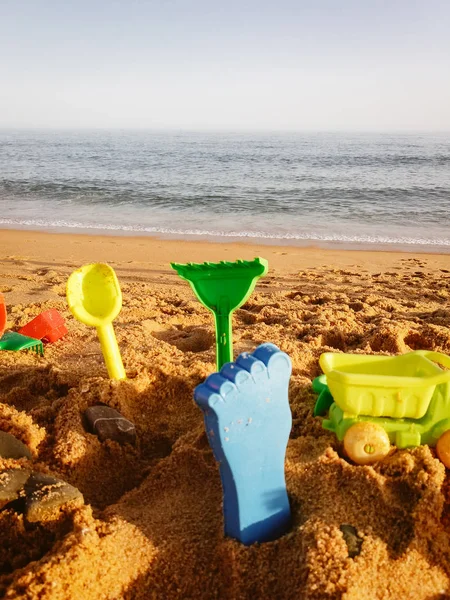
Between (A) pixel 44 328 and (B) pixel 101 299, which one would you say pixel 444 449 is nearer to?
(B) pixel 101 299

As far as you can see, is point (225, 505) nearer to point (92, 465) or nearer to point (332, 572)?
point (332, 572)

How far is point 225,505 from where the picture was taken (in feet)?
5.16

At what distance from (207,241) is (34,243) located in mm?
2618

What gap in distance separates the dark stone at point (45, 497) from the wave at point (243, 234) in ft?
22.2

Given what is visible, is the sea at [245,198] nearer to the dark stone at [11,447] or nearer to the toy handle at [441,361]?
the toy handle at [441,361]

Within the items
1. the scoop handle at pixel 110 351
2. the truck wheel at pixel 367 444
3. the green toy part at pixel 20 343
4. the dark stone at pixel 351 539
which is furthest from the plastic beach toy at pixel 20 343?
the dark stone at pixel 351 539

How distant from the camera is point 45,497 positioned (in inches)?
64.1

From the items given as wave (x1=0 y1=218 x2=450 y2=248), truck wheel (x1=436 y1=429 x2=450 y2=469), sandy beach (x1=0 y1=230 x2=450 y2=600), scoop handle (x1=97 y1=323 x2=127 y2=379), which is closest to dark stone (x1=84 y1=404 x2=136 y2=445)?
sandy beach (x1=0 y1=230 x2=450 y2=600)

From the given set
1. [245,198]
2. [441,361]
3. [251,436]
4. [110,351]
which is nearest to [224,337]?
[110,351]

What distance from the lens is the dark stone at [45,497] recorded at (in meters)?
1.60

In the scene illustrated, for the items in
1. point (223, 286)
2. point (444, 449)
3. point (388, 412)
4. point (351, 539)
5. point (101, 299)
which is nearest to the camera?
point (351, 539)

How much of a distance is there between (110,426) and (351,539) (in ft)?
3.55

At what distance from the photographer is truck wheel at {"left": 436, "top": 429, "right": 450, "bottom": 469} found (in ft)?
5.85

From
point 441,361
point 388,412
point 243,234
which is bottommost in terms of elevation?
point 243,234
